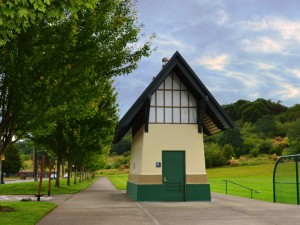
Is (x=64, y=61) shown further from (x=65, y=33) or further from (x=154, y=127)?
(x=154, y=127)

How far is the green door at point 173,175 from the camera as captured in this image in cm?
2117

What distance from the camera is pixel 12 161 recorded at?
93438 mm

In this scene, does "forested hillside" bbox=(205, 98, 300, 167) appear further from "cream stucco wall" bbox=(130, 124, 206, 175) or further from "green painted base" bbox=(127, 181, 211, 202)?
"green painted base" bbox=(127, 181, 211, 202)

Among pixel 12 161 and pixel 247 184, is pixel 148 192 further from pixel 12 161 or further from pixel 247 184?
pixel 12 161

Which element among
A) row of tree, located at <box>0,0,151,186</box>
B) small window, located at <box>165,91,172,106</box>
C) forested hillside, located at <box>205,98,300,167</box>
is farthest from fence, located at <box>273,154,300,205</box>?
forested hillside, located at <box>205,98,300,167</box>

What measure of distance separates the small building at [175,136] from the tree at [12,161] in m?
76.1

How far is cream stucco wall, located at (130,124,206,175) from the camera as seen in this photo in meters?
21.2

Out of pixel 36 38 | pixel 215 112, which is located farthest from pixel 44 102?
pixel 215 112

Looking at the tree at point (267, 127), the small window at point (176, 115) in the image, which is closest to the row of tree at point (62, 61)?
the small window at point (176, 115)

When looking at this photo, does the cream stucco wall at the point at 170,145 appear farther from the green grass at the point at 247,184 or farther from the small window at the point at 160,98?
the green grass at the point at 247,184

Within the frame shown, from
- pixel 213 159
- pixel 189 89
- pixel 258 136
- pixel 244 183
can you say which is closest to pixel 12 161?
pixel 213 159

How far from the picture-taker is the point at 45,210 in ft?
50.4

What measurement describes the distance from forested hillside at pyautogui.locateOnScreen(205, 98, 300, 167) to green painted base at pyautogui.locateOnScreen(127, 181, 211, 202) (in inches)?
2626

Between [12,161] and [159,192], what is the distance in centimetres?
7944
